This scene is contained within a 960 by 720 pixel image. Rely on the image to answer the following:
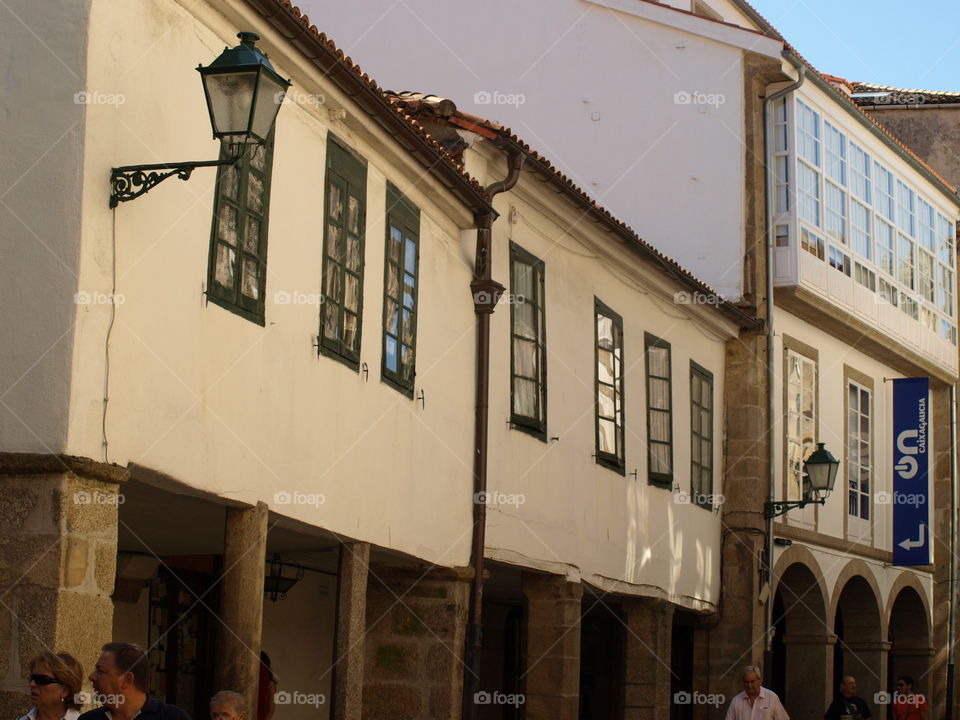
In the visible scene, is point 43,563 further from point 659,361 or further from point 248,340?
point 659,361

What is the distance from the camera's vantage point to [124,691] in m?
6.15

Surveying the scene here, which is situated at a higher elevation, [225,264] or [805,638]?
[225,264]

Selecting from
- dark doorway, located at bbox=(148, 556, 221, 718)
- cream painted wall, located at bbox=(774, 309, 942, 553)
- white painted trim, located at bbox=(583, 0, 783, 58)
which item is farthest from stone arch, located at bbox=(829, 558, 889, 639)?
dark doorway, located at bbox=(148, 556, 221, 718)

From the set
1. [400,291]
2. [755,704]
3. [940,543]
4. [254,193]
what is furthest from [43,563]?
[940,543]

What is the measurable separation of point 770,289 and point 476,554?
8.67 metres

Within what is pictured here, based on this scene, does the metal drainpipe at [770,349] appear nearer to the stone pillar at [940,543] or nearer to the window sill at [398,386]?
the stone pillar at [940,543]

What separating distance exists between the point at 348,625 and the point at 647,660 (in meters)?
6.75

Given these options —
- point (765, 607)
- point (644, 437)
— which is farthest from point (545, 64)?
point (765, 607)

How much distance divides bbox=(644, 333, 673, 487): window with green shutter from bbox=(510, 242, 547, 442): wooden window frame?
2996mm

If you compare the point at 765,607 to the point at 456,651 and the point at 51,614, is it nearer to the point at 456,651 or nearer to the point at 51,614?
the point at 456,651

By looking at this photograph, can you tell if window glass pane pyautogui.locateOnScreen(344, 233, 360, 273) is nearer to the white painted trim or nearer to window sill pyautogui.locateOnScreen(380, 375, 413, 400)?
window sill pyautogui.locateOnScreen(380, 375, 413, 400)

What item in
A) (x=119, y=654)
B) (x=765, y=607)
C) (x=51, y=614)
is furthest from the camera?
(x=765, y=607)

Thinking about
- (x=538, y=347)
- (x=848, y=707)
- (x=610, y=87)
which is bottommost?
(x=848, y=707)

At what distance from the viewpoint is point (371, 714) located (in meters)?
13.0
